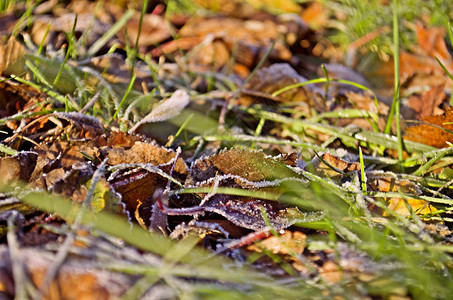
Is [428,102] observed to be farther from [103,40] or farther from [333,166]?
[103,40]

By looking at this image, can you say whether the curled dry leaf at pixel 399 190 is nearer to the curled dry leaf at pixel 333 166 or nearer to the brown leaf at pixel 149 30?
the curled dry leaf at pixel 333 166

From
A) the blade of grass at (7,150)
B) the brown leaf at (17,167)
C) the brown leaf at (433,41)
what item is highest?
the brown leaf at (433,41)

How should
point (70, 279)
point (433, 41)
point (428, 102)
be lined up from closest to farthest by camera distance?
point (70, 279) → point (428, 102) → point (433, 41)

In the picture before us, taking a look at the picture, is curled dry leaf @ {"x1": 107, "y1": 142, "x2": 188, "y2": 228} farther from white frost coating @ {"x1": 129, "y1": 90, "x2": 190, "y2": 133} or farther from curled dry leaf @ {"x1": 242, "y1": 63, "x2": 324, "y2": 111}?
curled dry leaf @ {"x1": 242, "y1": 63, "x2": 324, "y2": 111}

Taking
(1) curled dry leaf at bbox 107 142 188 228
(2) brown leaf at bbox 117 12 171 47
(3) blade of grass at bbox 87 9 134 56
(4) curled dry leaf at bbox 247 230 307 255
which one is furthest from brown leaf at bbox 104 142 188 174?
(2) brown leaf at bbox 117 12 171 47

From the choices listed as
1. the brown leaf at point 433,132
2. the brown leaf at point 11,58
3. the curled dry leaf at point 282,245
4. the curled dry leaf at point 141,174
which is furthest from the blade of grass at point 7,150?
the brown leaf at point 433,132

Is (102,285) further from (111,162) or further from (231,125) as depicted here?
(231,125)

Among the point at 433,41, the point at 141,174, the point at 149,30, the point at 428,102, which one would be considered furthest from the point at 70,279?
the point at 433,41

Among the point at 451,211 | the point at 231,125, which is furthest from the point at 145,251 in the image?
the point at 451,211
